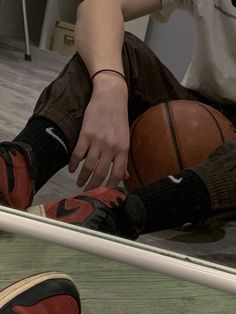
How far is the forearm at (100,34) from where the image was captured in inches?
35.4

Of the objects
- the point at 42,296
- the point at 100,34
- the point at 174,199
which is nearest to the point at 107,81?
the point at 100,34

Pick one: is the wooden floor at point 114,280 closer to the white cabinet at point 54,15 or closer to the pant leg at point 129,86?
the pant leg at point 129,86

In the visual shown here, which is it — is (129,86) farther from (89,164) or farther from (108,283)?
(108,283)

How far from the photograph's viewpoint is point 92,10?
964mm

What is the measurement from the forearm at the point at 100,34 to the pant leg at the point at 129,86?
1.0 inches

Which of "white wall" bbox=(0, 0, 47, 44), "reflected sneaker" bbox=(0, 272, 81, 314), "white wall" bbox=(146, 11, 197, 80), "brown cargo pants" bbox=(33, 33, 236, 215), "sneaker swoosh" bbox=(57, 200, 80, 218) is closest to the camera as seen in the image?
"reflected sneaker" bbox=(0, 272, 81, 314)

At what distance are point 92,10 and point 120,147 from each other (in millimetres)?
250

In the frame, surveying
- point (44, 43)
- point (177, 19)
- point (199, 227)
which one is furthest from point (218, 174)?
point (44, 43)

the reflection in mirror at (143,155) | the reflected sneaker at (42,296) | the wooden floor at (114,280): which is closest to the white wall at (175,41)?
the reflection in mirror at (143,155)

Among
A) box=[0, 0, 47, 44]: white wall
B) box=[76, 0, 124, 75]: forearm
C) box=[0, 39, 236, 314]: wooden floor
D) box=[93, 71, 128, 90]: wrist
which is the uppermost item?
box=[76, 0, 124, 75]: forearm

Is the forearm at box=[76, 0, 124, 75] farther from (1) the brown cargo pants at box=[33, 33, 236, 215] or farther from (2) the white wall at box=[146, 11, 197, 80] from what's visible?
(2) the white wall at box=[146, 11, 197, 80]

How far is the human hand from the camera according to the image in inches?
32.5

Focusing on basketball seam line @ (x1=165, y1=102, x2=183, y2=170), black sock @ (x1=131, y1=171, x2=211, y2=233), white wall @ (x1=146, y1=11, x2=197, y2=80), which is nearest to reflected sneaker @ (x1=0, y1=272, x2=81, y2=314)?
black sock @ (x1=131, y1=171, x2=211, y2=233)

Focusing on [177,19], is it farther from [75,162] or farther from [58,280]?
[58,280]
